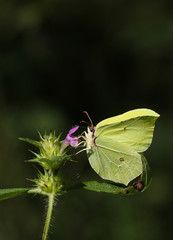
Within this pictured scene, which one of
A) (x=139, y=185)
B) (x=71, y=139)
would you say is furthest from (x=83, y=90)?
(x=139, y=185)

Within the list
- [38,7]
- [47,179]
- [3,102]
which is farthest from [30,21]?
[47,179]

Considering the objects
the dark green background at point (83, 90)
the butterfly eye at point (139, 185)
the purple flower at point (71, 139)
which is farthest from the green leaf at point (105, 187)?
the dark green background at point (83, 90)

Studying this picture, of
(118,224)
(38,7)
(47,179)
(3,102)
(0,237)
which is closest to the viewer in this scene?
(47,179)

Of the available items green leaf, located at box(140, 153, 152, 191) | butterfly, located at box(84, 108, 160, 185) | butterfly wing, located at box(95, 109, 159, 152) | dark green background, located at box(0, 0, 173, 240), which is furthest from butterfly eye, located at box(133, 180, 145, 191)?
dark green background, located at box(0, 0, 173, 240)

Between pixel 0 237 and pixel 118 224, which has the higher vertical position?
pixel 0 237

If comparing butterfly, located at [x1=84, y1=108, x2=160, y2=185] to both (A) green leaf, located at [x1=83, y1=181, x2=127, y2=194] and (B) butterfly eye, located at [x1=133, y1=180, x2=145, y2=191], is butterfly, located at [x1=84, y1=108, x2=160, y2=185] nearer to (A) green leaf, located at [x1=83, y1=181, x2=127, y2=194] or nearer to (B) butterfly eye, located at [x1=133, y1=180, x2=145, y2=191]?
(A) green leaf, located at [x1=83, y1=181, x2=127, y2=194]

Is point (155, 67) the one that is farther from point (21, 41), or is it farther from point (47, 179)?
point (47, 179)

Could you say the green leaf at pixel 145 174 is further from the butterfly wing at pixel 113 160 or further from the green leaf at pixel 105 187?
the butterfly wing at pixel 113 160
